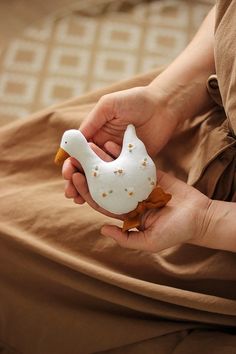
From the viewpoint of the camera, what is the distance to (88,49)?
1183 millimetres

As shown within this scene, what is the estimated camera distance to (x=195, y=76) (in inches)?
29.3

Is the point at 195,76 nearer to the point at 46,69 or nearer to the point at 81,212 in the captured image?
the point at 81,212

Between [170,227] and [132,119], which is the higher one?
[132,119]

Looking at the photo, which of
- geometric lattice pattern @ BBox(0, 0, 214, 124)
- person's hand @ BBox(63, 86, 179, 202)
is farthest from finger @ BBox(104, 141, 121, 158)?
geometric lattice pattern @ BBox(0, 0, 214, 124)

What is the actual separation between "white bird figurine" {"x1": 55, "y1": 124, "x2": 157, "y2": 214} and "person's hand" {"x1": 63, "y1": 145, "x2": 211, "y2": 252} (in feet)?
0.11

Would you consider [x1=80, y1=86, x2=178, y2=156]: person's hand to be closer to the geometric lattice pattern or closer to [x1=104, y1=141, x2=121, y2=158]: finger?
[x1=104, y1=141, x2=121, y2=158]: finger

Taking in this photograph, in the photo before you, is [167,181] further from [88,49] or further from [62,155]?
[88,49]

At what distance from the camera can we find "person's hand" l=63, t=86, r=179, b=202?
0.66 metres

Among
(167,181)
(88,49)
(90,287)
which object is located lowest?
(90,287)

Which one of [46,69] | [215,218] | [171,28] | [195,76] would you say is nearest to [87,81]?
[46,69]

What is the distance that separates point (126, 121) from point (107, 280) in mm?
221

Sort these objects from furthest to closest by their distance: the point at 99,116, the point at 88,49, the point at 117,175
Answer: the point at 88,49, the point at 99,116, the point at 117,175

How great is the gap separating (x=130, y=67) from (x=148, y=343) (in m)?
0.71

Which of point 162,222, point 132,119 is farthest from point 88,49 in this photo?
point 162,222
